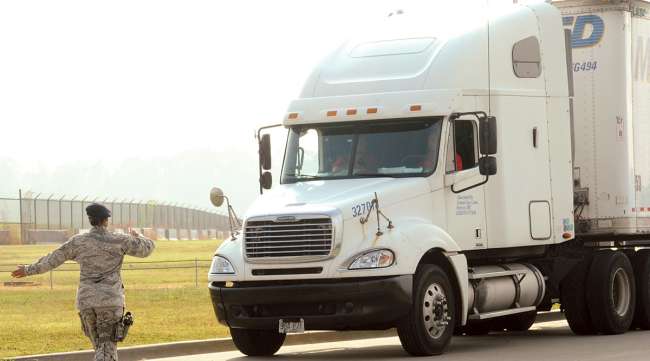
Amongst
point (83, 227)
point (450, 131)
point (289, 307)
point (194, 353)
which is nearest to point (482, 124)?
point (450, 131)

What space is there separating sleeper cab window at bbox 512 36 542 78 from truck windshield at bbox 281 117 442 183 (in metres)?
1.93

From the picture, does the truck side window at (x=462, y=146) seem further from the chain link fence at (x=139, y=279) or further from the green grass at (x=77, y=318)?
the chain link fence at (x=139, y=279)

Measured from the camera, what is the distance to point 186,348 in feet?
58.3

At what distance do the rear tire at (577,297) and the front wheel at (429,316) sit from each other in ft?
10.9

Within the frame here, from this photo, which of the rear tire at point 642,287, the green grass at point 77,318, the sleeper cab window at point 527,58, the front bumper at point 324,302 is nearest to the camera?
the front bumper at point 324,302

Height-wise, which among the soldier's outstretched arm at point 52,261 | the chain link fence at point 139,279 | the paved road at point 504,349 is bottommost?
the chain link fence at point 139,279

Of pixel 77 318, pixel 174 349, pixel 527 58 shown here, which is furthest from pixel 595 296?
pixel 77 318

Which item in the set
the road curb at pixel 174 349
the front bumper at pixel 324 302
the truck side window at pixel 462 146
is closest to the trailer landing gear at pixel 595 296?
the truck side window at pixel 462 146

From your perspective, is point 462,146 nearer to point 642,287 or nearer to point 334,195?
point 334,195

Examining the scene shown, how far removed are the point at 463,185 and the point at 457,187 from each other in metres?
0.09

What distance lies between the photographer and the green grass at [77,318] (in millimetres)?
20953

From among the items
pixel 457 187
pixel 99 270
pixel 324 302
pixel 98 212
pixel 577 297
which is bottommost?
pixel 577 297

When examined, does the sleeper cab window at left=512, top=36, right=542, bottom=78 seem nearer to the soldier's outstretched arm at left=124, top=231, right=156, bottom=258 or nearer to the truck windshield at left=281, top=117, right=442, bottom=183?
the truck windshield at left=281, top=117, right=442, bottom=183

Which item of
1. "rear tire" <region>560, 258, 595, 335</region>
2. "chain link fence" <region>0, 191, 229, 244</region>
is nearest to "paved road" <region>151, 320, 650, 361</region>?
"rear tire" <region>560, 258, 595, 335</region>
